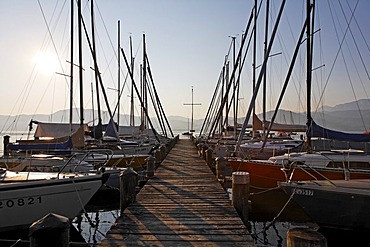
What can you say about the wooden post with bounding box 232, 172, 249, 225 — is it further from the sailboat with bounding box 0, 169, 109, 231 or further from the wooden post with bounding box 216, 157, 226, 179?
the wooden post with bounding box 216, 157, 226, 179

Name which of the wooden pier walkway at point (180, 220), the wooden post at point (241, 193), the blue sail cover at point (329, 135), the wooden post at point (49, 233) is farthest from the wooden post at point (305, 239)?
the blue sail cover at point (329, 135)

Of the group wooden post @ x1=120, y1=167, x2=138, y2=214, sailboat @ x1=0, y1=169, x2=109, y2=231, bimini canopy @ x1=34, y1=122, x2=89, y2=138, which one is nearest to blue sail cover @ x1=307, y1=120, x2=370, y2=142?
wooden post @ x1=120, y1=167, x2=138, y2=214

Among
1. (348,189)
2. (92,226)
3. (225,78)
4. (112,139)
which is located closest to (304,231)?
(348,189)

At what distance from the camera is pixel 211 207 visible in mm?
9125

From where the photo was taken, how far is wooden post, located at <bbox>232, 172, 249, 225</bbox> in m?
8.83

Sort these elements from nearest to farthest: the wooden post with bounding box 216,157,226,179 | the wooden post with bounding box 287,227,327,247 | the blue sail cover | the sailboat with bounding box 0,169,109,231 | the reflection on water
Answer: the wooden post with bounding box 287,227,327,247 < the sailboat with bounding box 0,169,109,231 < the reflection on water < the wooden post with bounding box 216,157,226,179 < the blue sail cover

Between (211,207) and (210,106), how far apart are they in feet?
120

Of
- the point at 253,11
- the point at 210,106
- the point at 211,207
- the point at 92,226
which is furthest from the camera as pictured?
the point at 210,106

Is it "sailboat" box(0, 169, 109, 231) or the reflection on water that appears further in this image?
the reflection on water

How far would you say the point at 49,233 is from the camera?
4.49 meters

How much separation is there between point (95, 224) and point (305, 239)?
30.5 ft

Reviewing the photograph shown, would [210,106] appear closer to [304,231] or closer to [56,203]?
[56,203]

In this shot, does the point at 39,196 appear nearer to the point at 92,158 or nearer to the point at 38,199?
the point at 38,199

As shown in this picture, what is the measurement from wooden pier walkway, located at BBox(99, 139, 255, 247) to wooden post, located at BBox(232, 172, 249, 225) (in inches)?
7.3
